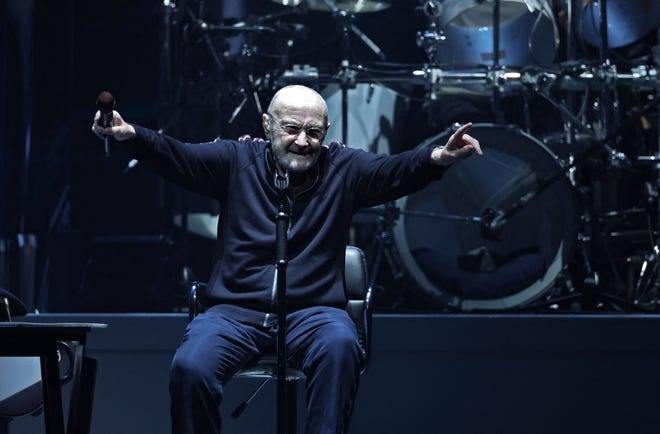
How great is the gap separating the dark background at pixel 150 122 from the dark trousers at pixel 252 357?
1.79 metres

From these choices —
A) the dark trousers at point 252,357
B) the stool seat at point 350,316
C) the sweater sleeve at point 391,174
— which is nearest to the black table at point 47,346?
the dark trousers at point 252,357

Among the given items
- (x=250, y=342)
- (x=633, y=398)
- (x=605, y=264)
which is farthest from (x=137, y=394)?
(x=605, y=264)

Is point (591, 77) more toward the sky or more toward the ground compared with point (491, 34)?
more toward the ground

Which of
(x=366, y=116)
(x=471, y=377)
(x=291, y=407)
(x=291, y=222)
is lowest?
(x=471, y=377)

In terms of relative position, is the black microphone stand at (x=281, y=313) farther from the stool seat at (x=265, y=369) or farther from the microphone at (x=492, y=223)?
the microphone at (x=492, y=223)

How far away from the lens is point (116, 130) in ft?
10.2

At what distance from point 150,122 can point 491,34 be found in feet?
6.46

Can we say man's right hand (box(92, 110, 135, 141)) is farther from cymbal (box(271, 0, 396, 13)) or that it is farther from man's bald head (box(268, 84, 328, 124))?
cymbal (box(271, 0, 396, 13))

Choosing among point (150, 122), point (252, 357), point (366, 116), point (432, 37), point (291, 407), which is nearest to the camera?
point (291, 407)

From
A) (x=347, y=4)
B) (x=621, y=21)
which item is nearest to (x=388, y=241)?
(x=347, y=4)

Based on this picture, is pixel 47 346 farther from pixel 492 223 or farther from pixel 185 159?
pixel 492 223

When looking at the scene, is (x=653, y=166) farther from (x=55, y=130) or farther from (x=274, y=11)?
(x=55, y=130)

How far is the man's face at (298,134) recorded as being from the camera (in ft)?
10.9

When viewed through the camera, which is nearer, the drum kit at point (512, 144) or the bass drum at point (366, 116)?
the drum kit at point (512, 144)
